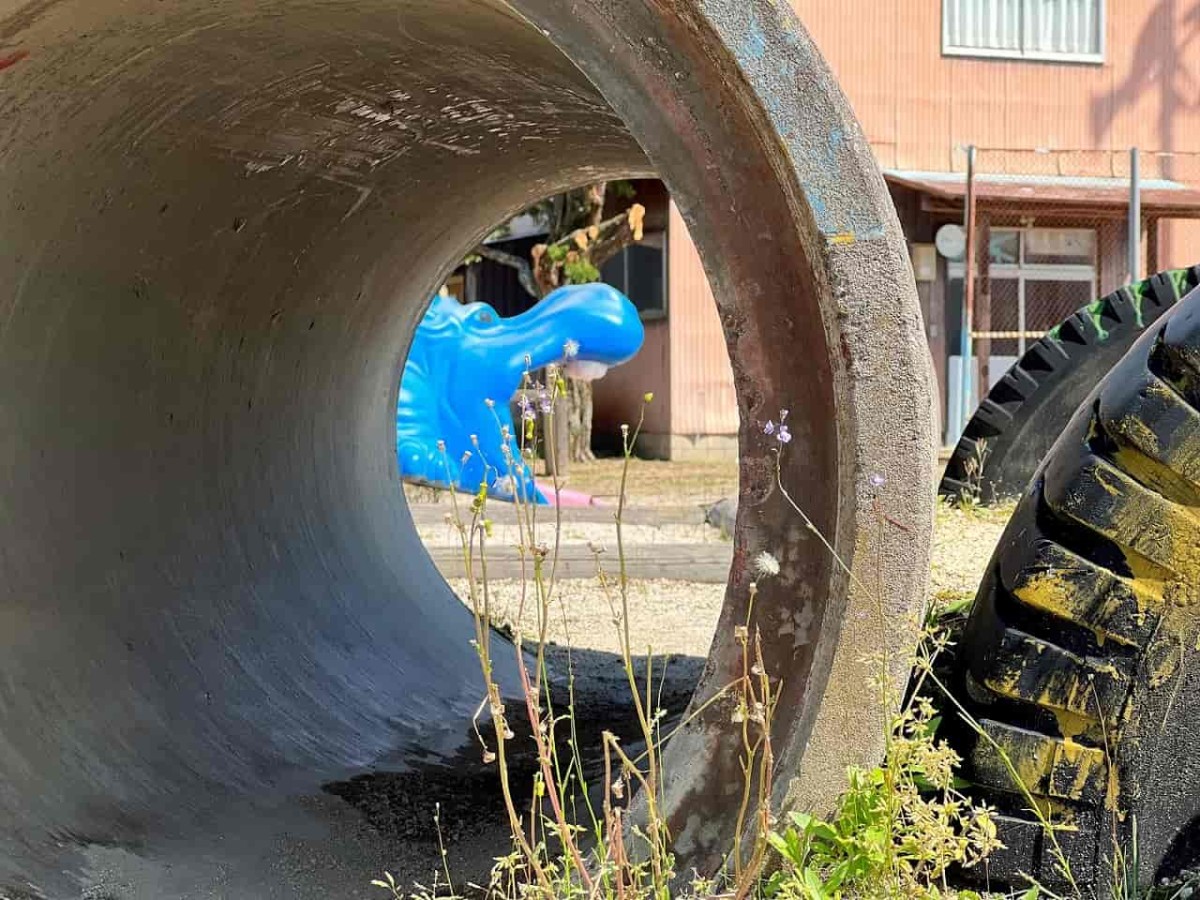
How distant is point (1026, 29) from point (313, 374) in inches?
565

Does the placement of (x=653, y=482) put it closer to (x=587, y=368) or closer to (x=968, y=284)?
(x=587, y=368)

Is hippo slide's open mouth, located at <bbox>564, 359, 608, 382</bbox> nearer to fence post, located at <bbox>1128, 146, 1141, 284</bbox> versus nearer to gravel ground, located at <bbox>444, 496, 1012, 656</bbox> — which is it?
gravel ground, located at <bbox>444, 496, 1012, 656</bbox>

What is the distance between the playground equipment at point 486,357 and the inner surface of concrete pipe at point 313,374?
7.16m

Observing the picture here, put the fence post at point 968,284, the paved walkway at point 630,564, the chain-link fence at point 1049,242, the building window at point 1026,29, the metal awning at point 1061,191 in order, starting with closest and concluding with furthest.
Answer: the paved walkway at point 630,564 → the fence post at point 968,284 → the metal awning at point 1061,191 → the chain-link fence at point 1049,242 → the building window at point 1026,29

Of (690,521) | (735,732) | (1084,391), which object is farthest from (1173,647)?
(690,521)

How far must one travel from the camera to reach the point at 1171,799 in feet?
6.72

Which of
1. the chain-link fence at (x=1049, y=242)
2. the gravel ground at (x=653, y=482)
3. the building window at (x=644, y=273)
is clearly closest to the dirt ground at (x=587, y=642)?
the gravel ground at (x=653, y=482)

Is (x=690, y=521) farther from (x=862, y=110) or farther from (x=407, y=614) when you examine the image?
(x=862, y=110)

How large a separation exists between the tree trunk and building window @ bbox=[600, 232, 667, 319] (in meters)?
1.37

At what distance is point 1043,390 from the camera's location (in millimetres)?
4957

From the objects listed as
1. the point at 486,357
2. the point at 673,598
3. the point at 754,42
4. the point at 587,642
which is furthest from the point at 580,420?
the point at 754,42

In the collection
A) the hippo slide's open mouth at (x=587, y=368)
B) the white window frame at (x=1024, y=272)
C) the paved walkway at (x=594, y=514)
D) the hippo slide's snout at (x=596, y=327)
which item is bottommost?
the paved walkway at (x=594, y=514)

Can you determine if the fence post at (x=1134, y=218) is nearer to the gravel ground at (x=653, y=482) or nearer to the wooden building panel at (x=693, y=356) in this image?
the gravel ground at (x=653, y=482)

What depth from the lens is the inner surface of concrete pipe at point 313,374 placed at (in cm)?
193
